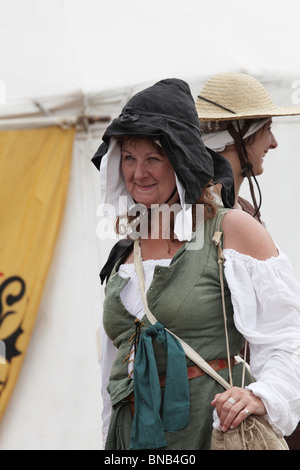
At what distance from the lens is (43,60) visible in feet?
14.9

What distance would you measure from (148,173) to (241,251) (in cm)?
34

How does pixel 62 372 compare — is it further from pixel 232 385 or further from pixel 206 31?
pixel 232 385

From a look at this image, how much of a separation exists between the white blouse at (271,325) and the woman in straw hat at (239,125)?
0.77 meters

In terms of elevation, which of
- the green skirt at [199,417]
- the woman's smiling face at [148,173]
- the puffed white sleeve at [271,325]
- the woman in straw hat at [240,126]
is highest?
the woman in straw hat at [240,126]

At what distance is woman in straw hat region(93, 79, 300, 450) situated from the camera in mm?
1784

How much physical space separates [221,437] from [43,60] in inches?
130

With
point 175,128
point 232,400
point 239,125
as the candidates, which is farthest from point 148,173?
point 239,125

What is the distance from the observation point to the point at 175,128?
194 cm

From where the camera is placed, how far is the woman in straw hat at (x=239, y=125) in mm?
2617

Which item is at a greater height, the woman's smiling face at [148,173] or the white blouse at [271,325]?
the woman's smiling face at [148,173]

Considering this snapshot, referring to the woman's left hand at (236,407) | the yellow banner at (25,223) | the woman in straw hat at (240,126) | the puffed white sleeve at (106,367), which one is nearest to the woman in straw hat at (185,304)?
the woman's left hand at (236,407)

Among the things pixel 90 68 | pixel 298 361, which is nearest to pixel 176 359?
pixel 298 361

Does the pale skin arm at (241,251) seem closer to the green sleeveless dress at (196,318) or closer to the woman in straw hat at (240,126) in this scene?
the green sleeveless dress at (196,318)
